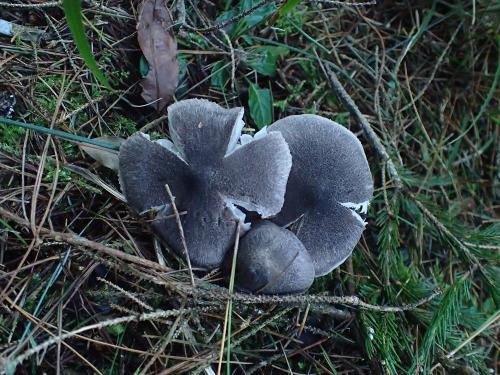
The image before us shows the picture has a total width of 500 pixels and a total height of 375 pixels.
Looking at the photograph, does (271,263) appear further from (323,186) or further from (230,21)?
(230,21)

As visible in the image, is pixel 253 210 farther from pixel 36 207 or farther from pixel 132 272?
pixel 36 207

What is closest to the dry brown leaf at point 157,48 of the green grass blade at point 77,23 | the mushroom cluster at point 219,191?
the mushroom cluster at point 219,191

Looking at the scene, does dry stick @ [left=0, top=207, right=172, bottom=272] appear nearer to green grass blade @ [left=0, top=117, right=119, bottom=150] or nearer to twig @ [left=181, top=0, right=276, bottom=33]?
green grass blade @ [left=0, top=117, right=119, bottom=150]

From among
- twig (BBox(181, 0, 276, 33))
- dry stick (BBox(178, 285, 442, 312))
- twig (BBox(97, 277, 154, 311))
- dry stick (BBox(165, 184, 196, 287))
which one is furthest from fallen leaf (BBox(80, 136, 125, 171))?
twig (BBox(181, 0, 276, 33))

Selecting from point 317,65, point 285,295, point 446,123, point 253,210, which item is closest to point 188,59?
point 317,65

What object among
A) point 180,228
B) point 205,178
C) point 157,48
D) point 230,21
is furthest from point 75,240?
point 230,21
